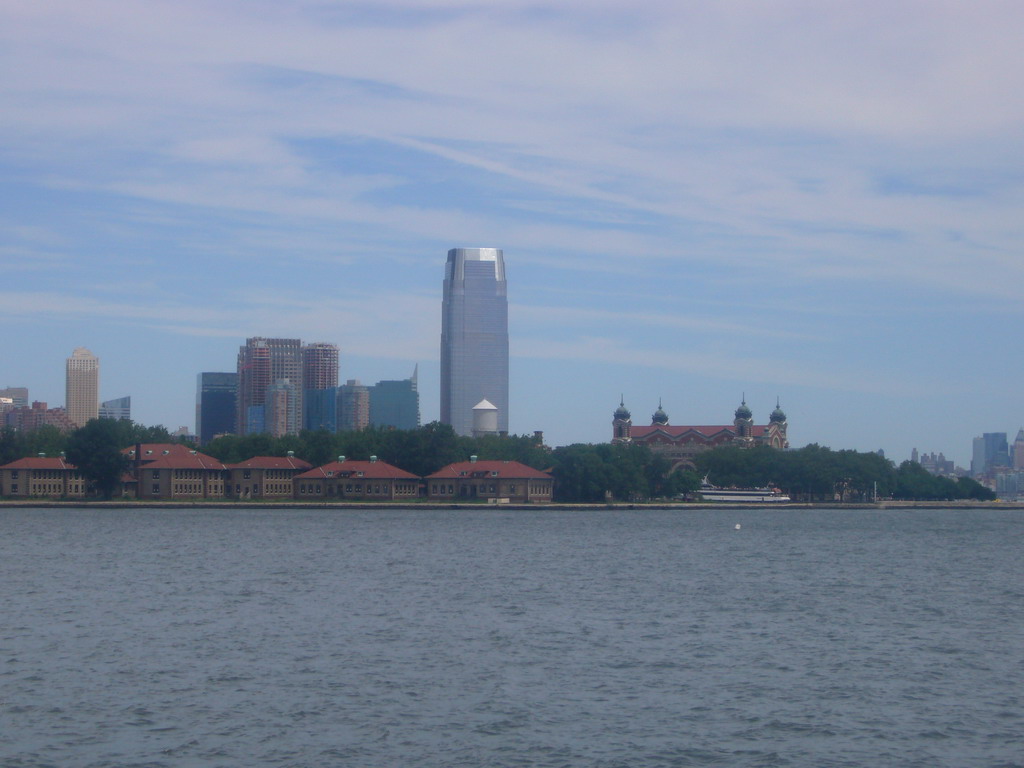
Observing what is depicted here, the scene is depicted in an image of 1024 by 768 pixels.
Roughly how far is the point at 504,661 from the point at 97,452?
373 feet

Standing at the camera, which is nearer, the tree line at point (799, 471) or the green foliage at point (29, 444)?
the green foliage at point (29, 444)

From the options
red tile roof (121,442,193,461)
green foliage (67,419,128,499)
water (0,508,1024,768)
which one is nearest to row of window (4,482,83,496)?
green foliage (67,419,128,499)

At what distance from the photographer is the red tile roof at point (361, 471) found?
148 meters

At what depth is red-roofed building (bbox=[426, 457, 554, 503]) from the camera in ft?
488

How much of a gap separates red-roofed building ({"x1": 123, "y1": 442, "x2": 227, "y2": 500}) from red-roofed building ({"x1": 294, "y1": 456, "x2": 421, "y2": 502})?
29.9 ft

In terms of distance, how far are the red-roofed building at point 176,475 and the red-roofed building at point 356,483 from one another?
9.12 m

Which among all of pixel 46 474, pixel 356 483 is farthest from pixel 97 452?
Answer: pixel 356 483

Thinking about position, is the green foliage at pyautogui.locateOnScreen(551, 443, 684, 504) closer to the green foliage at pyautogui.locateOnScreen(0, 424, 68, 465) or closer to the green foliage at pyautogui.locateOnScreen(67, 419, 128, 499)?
the green foliage at pyautogui.locateOnScreen(67, 419, 128, 499)

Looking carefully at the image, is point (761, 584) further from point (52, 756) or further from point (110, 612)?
point (52, 756)

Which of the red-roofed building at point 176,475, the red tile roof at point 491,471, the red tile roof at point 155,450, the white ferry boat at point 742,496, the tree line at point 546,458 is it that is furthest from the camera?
the white ferry boat at point 742,496

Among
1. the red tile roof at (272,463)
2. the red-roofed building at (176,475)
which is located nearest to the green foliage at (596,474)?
the red tile roof at (272,463)

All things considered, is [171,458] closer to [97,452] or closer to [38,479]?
[97,452]

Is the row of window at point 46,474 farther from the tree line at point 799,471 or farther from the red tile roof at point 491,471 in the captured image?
the tree line at point 799,471

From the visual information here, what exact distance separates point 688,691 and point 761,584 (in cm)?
2586
